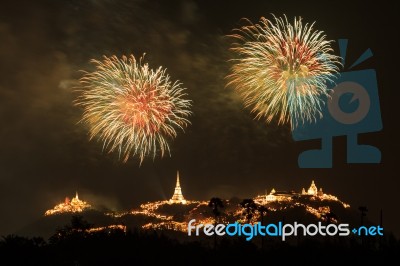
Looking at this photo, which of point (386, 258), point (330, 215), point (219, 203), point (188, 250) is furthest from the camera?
point (330, 215)

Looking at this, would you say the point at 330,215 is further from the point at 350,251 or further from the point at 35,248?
the point at 35,248

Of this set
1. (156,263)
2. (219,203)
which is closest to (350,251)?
(156,263)

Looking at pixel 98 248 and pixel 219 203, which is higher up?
pixel 219 203

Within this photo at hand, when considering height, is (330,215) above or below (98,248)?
above

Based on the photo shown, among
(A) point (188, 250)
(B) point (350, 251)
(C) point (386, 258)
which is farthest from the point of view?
(A) point (188, 250)

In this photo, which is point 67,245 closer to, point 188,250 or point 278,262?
point 188,250

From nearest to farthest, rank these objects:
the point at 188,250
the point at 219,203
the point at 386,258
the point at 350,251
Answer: the point at 386,258 < the point at 350,251 < the point at 188,250 < the point at 219,203

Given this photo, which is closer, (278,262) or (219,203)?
(278,262)

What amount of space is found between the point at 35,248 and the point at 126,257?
13.5 m

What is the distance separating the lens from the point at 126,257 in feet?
309

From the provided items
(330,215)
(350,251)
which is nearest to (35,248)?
(350,251)

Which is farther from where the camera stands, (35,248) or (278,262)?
(35,248)

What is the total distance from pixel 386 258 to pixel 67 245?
50.2 metres

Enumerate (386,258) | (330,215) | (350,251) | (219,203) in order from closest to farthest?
(386,258), (350,251), (219,203), (330,215)
